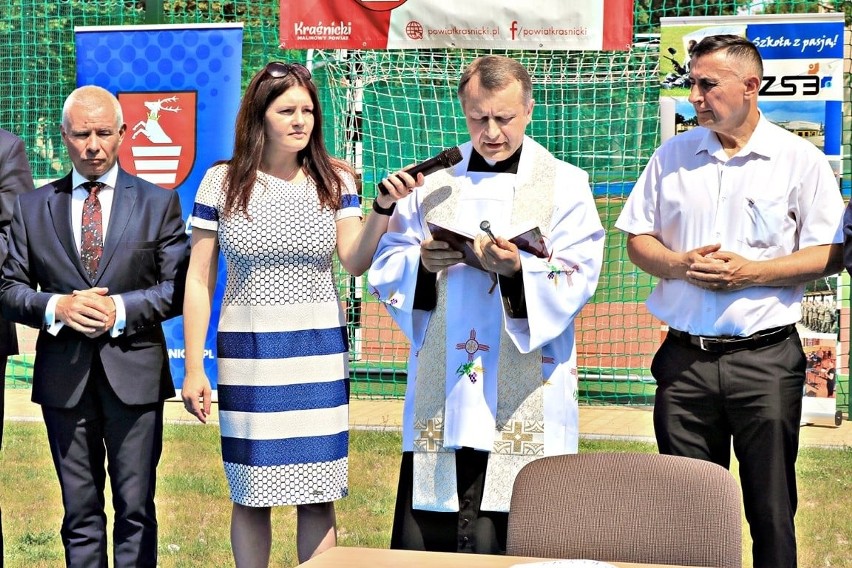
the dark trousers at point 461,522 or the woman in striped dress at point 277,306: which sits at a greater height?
the woman in striped dress at point 277,306

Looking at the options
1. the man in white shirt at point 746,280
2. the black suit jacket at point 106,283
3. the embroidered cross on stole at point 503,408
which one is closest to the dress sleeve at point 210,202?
the black suit jacket at point 106,283

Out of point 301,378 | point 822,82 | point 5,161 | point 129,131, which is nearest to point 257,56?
point 129,131

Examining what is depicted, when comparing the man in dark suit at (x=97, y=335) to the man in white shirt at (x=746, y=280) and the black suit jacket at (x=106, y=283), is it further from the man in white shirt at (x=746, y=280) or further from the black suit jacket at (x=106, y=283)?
the man in white shirt at (x=746, y=280)

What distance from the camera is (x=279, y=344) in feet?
13.0

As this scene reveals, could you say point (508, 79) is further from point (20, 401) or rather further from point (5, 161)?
point (20, 401)

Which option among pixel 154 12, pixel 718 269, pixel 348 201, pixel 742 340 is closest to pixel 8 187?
pixel 348 201

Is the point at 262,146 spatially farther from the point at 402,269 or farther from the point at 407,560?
the point at 407,560

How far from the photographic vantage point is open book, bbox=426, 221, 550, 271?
11.4ft

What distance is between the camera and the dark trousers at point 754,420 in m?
3.89

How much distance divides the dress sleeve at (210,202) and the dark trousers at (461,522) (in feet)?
3.36

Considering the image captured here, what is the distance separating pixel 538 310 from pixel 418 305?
0.40m

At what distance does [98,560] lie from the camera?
4.19 metres

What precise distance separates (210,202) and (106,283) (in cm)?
51

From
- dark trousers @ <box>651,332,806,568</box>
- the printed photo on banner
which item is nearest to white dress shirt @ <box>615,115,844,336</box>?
dark trousers @ <box>651,332,806,568</box>
